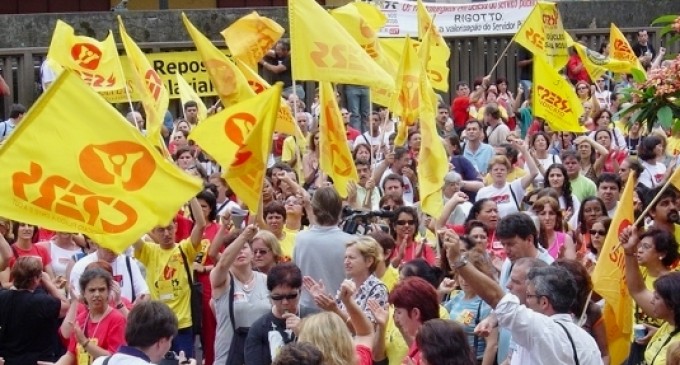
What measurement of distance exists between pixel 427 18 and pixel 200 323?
7.23 m

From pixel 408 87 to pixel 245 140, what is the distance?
4215 millimetres

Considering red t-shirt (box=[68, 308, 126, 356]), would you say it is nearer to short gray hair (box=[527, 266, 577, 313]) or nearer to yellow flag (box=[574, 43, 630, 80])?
short gray hair (box=[527, 266, 577, 313])

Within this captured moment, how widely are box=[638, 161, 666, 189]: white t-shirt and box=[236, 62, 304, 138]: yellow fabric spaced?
311 cm

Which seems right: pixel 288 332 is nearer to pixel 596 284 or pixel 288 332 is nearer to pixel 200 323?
pixel 596 284

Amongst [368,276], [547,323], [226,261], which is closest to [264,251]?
[226,261]

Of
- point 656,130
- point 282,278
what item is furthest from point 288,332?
point 656,130

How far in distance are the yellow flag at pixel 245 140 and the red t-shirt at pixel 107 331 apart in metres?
1.15

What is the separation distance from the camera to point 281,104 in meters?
14.8

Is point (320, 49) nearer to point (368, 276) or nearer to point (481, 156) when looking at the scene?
point (368, 276)

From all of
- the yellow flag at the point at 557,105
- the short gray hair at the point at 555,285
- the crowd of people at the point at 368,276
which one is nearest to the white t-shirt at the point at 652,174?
the crowd of people at the point at 368,276

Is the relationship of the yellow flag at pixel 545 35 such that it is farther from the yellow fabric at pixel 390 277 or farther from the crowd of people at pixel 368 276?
the yellow fabric at pixel 390 277

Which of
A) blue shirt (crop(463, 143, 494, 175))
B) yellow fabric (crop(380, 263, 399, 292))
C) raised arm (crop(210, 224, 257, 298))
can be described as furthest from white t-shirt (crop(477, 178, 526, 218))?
raised arm (crop(210, 224, 257, 298))

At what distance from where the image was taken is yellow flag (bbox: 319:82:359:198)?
12953mm

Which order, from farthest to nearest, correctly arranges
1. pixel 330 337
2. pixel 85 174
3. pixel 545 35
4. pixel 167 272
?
pixel 545 35 < pixel 167 272 < pixel 85 174 < pixel 330 337
